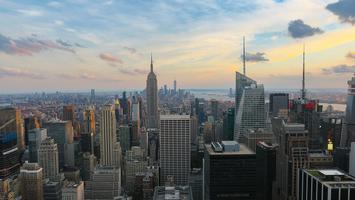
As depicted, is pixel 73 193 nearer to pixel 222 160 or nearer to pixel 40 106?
pixel 222 160

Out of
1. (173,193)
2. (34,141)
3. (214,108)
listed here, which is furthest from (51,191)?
(214,108)

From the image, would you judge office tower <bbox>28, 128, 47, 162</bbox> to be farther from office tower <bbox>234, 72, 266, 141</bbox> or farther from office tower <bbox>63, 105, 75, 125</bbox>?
office tower <bbox>234, 72, 266, 141</bbox>

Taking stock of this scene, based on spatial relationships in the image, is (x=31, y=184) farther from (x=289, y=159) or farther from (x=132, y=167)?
(x=289, y=159)

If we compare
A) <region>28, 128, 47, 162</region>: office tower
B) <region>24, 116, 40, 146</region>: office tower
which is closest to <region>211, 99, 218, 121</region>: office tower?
<region>24, 116, 40, 146</region>: office tower

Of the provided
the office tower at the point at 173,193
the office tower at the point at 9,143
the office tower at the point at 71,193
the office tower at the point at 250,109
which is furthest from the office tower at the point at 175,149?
the office tower at the point at 9,143

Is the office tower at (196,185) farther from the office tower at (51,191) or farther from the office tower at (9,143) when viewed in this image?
the office tower at (9,143)

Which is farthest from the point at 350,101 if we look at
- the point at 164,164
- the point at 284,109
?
the point at 164,164
